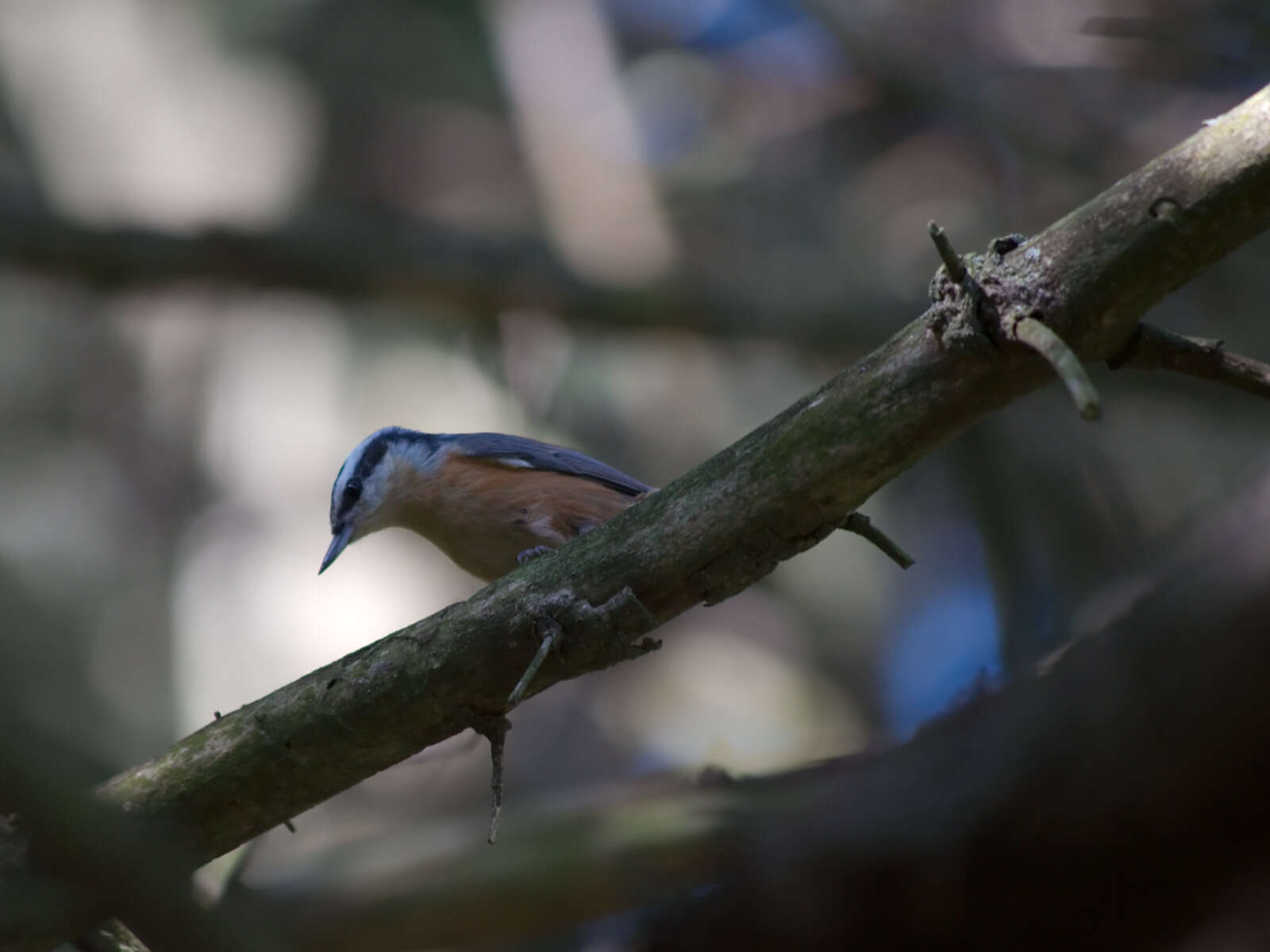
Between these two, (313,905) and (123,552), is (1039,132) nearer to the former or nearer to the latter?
(313,905)

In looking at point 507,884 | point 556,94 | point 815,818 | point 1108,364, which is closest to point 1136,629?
point 815,818

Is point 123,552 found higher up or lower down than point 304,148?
lower down

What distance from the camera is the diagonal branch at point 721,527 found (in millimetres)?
2371

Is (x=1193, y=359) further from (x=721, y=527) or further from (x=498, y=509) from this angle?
(x=498, y=509)

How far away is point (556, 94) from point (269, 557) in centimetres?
479

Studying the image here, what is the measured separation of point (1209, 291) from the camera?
7629mm

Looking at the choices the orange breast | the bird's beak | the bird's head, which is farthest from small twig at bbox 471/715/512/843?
the bird's beak

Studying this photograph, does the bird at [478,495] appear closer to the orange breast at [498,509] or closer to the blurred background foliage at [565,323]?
the orange breast at [498,509]

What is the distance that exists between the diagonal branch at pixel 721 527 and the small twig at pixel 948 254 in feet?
0.21

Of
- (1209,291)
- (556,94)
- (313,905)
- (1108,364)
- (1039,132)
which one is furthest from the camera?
(556,94)

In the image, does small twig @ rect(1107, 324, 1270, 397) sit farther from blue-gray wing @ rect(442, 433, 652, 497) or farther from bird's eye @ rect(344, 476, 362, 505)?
bird's eye @ rect(344, 476, 362, 505)

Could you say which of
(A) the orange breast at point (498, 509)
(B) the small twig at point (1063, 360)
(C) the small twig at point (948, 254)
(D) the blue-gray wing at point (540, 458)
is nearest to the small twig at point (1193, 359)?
(B) the small twig at point (1063, 360)

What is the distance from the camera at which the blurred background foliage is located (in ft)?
25.4

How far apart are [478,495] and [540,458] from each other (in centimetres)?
34
